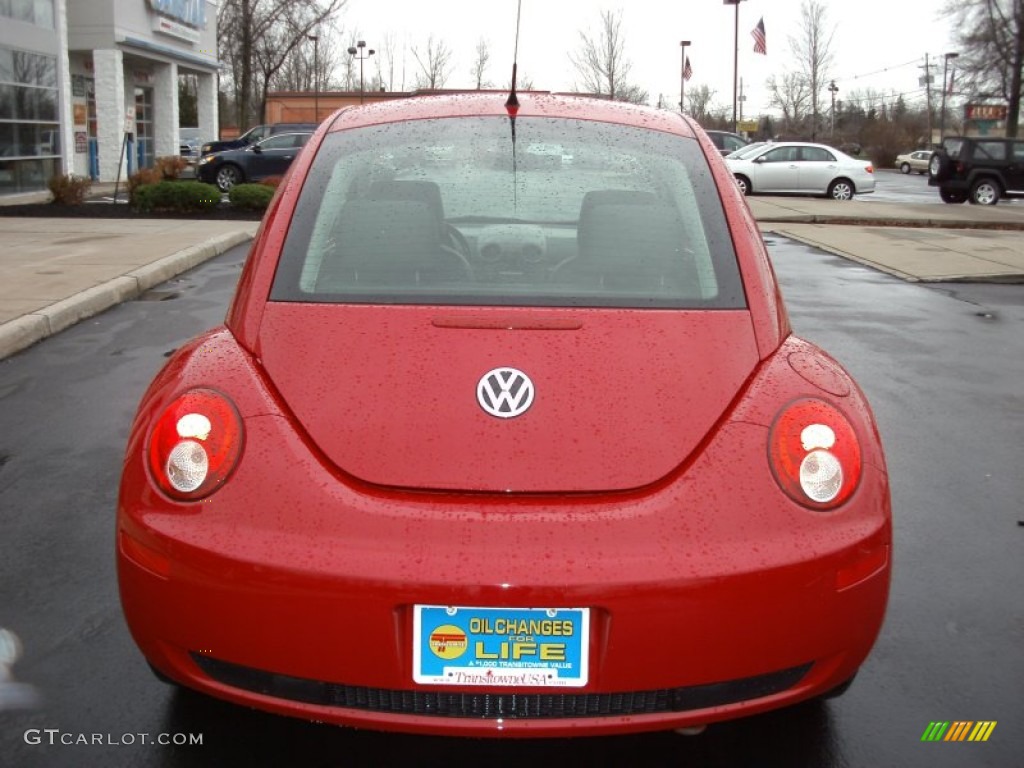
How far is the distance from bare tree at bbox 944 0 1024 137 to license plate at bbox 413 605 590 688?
159 feet

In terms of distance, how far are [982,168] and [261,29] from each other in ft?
79.2

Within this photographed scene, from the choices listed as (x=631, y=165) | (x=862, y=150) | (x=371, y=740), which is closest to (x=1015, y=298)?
(x=631, y=165)

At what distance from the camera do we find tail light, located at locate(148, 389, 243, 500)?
214 centimetres

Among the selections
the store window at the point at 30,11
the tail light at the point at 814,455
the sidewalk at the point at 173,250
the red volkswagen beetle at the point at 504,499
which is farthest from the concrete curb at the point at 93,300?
the store window at the point at 30,11

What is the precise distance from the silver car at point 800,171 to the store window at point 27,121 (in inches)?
627

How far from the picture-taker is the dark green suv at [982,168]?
25.7 meters

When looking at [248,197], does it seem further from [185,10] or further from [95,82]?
[185,10]

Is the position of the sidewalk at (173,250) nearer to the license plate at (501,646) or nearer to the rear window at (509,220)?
the rear window at (509,220)

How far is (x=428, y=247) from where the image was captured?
2637 millimetres

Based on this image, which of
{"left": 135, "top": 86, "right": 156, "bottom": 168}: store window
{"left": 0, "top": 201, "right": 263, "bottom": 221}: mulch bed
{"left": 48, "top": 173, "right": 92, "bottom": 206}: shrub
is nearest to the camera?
{"left": 0, "top": 201, "right": 263, "bottom": 221}: mulch bed
